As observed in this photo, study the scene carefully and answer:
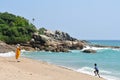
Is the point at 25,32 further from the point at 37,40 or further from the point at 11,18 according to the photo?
the point at 11,18

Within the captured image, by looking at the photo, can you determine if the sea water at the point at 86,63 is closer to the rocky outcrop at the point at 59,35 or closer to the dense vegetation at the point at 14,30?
the dense vegetation at the point at 14,30

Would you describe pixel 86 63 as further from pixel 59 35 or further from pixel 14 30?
pixel 59 35

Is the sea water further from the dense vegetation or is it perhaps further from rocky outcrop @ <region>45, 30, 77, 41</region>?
rocky outcrop @ <region>45, 30, 77, 41</region>

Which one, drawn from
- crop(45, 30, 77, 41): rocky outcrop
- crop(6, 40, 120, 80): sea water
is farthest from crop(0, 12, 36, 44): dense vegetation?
crop(6, 40, 120, 80): sea water

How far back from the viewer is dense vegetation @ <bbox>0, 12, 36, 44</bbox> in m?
94.8

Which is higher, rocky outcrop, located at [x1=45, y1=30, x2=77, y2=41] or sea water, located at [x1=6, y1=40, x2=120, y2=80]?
rocky outcrop, located at [x1=45, y1=30, x2=77, y2=41]

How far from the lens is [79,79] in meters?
24.5

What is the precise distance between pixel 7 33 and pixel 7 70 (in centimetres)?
7755

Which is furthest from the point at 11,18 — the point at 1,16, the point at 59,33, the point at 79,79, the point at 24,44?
the point at 79,79

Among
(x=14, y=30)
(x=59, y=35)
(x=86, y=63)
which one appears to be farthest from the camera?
(x=59, y=35)

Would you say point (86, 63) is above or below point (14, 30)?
below

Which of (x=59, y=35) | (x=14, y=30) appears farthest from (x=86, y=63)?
(x=59, y=35)

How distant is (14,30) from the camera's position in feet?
326

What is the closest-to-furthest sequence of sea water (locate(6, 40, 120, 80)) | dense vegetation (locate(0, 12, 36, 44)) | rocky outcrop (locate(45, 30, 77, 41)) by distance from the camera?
sea water (locate(6, 40, 120, 80)) < dense vegetation (locate(0, 12, 36, 44)) < rocky outcrop (locate(45, 30, 77, 41))
